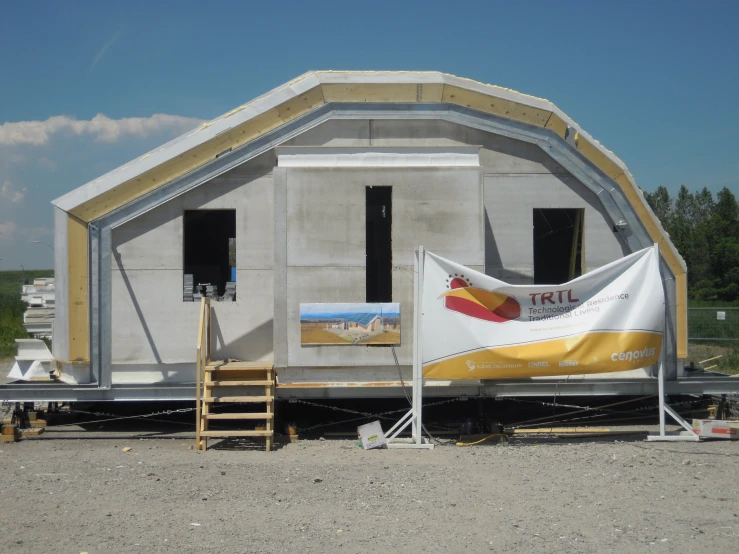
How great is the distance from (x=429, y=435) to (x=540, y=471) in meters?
2.24

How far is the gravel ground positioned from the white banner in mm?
1129

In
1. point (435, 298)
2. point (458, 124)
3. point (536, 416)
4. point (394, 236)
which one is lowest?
point (536, 416)

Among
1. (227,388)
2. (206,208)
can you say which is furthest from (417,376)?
(206,208)

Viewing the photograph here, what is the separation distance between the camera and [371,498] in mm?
7672

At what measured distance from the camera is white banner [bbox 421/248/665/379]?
10.0 m

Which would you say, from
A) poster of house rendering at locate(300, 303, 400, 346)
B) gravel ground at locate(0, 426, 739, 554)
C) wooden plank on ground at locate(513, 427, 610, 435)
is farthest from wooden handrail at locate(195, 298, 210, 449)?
wooden plank on ground at locate(513, 427, 610, 435)

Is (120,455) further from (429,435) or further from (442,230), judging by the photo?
(442,230)

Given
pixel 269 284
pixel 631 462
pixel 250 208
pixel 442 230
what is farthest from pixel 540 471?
pixel 250 208

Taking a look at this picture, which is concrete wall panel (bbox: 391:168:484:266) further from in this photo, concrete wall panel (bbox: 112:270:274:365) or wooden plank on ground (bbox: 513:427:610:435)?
wooden plank on ground (bbox: 513:427:610:435)

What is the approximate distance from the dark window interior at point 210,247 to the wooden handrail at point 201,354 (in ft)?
19.7

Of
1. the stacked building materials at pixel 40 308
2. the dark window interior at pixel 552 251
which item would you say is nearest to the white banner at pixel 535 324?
the dark window interior at pixel 552 251

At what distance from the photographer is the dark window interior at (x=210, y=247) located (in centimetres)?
1733

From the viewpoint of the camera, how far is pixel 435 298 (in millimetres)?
10055

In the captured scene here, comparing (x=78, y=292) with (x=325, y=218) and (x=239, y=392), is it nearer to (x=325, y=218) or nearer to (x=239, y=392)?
(x=239, y=392)
